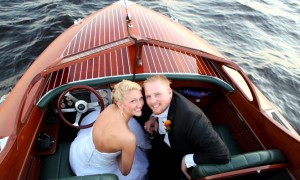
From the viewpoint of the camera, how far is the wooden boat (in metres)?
2.11

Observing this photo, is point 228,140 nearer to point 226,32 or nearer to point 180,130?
point 180,130

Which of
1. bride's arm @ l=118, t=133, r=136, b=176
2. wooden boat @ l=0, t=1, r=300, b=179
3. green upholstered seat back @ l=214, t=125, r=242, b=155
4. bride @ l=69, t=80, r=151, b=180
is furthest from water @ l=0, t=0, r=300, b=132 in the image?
bride's arm @ l=118, t=133, r=136, b=176

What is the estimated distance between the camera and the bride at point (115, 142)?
79.6 inches

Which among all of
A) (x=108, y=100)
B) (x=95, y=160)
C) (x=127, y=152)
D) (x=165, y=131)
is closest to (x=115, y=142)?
(x=127, y=152)

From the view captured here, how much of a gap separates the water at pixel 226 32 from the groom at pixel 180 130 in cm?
336

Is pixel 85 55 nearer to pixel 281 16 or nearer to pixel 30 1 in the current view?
pixel 30 1

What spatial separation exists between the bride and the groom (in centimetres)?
15

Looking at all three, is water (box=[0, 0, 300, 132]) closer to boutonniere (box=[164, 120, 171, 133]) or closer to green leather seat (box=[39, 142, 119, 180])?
green leather seat (box=[39, 142, 119, 180])

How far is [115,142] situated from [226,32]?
592 cm

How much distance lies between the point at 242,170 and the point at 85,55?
1655 millimetres

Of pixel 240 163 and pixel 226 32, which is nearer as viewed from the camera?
pixel 240 163

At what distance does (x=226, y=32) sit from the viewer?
23.2 feet

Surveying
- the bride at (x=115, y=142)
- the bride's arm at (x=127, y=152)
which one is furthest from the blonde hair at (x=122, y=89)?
the bride's arm at (x=127, y=152)

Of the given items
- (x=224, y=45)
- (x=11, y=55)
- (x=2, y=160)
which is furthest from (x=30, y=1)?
(x=2, y=160)
